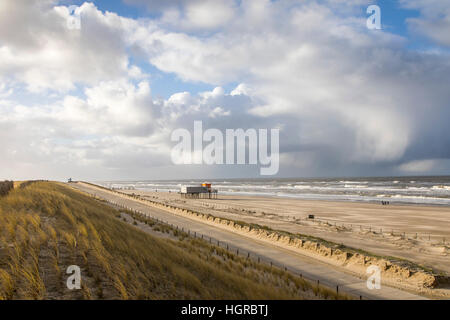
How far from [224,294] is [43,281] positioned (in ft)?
15.9

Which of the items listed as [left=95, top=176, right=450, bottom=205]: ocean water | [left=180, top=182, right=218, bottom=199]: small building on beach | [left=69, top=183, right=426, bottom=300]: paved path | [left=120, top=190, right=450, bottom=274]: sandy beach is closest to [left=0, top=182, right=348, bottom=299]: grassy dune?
[left=69, top=183, right=426, bottom=300]: paved path

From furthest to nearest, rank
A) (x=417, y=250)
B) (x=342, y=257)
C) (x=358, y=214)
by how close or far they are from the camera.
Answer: (x=358, y=214), (x=417, y=250), (x=342, y=257)

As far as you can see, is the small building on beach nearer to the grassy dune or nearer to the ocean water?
the ocean water

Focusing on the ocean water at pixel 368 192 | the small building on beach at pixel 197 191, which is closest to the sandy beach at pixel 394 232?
the ocean water at pixel 368 192

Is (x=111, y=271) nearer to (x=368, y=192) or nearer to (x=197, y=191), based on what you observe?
(x=197, y=191)

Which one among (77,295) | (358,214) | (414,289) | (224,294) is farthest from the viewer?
(358,214)

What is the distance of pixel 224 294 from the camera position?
8570 mm

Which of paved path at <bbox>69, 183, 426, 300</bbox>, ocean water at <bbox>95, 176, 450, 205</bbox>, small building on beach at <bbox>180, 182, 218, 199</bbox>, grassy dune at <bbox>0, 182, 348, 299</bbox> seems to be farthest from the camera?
small building on beach at <bbox>180, 182, 218, 199</bbox>

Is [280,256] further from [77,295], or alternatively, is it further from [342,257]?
[77,295]

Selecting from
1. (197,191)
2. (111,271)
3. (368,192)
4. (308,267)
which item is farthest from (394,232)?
(368,192)

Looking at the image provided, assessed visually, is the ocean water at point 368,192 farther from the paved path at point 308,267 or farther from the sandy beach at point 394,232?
the paved path at point 308,267

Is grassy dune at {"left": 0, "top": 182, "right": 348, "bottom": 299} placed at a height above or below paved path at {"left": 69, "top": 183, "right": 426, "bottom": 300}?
above
